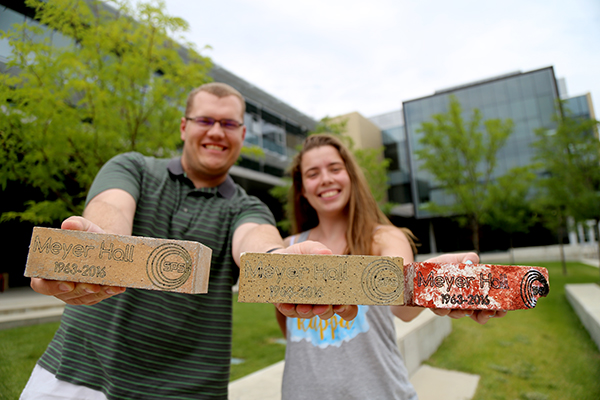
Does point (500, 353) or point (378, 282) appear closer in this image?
point (378, 282)

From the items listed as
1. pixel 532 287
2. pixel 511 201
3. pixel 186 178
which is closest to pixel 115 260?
pixel 186 178

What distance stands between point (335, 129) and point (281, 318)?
1001 centimetres

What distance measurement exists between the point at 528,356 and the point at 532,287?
5.30 m

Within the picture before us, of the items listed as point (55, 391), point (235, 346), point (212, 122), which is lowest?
point (235, 346)

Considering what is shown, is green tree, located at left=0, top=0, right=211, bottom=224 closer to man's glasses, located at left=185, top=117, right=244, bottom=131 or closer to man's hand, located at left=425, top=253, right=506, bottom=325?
man's glasses, located at left=185, top=117, right=244, bottom=131

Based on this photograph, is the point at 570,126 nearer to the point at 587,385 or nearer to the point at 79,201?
the point at 587,385

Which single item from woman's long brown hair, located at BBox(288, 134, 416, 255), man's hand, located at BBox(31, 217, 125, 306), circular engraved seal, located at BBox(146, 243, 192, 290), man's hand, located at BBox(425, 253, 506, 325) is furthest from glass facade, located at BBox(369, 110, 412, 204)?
man's hand, located at BBox(31, 217, 125, 306)

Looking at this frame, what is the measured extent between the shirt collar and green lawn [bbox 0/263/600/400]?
1296mm

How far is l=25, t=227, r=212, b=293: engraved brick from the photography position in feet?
4.21

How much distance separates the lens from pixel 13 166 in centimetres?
200

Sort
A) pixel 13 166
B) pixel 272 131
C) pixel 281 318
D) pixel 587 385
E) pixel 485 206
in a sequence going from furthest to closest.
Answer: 1. pixel 272 131
2. pixel 485 206
3. pixel 587 385
4. pixel 281 318
5. pixel 13 166

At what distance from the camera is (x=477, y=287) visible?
1.39 metres

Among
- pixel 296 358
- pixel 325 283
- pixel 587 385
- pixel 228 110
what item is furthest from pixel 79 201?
pixel 587 385

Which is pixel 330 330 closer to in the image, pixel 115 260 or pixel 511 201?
pixel 115 260
